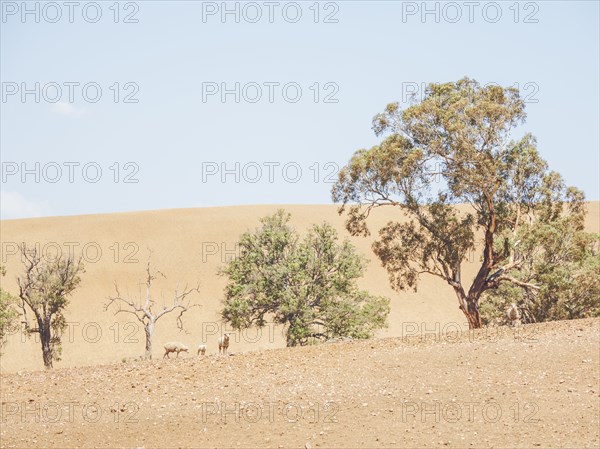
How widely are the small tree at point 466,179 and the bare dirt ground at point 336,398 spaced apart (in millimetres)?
7538

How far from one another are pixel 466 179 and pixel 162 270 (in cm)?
5952

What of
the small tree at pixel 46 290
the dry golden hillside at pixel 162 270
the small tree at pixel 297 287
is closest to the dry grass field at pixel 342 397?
the small tree at pixel 297 287

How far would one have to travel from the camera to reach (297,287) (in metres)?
35.2

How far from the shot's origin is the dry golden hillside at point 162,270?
64.2 metres

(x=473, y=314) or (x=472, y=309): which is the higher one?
Result: (x=472, y=309)

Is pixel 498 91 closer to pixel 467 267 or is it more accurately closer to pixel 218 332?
pixel 218 332

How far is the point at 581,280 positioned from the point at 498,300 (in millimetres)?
6227

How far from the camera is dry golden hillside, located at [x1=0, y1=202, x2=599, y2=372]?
64250mm

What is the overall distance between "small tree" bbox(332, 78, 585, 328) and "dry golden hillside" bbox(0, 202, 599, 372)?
23.0m

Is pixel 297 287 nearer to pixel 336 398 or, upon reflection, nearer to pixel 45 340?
pixel 45 340

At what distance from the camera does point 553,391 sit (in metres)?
19.0

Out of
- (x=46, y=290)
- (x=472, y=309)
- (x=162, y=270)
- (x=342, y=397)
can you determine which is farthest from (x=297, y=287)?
(x=162, y=270)

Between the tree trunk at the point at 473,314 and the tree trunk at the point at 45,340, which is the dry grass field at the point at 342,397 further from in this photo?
the tree trunk at the point at 45,340

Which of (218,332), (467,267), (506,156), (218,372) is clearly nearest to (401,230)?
(506,156)
